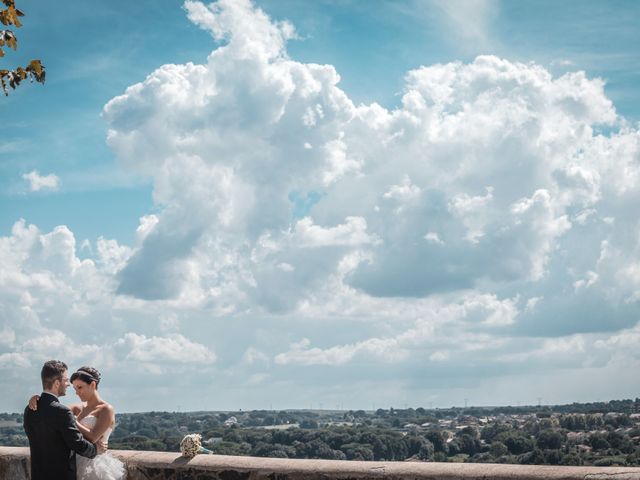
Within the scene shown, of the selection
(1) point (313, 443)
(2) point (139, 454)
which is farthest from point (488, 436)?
(2) point (139, 454)

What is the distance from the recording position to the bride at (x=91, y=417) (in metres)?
6.25

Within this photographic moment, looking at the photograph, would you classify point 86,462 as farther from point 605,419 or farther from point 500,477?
point 605,419

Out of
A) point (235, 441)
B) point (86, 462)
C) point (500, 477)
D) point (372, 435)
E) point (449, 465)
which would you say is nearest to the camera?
point (500, 477)

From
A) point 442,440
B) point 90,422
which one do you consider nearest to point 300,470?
point 90,422

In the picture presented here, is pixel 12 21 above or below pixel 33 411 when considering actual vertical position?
above

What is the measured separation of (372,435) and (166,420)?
19905 mm

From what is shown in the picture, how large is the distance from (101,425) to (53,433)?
0.48 metres

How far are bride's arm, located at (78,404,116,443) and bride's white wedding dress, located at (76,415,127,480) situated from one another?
0.10ft

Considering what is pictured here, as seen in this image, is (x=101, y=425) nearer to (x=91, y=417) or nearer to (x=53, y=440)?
(x=91, y=417)

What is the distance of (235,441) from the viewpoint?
5525cm

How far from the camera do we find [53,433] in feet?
19.1

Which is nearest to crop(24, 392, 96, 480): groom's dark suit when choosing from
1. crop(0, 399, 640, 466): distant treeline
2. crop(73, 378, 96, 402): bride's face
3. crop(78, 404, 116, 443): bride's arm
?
crop(78, 404, 116, 443): bride's arm

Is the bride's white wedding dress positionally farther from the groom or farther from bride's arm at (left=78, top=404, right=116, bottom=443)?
the groom

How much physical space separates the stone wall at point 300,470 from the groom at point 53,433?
1397 millimetres
